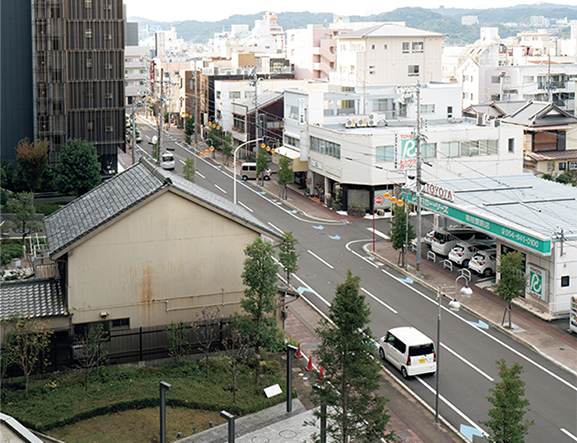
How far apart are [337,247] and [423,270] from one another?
7.07 meters

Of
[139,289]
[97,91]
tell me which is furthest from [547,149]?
[139,289]

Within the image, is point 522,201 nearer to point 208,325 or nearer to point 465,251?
point 465,251

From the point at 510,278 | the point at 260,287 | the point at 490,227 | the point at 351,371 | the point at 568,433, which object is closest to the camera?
the point at 351,371

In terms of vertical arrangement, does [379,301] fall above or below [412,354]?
below

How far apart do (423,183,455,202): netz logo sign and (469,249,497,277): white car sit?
3.54 m

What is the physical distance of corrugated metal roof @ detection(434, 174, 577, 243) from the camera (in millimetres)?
34188

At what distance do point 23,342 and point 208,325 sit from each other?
623cm

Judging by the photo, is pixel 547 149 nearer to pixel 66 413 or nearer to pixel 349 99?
pixel 349 99

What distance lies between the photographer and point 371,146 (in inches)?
2025

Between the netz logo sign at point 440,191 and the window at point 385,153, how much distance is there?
996 cm

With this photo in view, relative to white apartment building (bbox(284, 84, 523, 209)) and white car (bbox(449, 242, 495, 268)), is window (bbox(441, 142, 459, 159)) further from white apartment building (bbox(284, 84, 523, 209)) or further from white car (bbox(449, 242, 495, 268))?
white car (bbox(449, 242, 495, 268))

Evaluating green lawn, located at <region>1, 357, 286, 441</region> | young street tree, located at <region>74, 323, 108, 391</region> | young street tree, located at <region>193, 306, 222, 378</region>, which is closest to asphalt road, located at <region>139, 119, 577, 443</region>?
green lawn, located at <region>1, 357, 286, 441</region>

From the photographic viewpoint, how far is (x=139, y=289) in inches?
992

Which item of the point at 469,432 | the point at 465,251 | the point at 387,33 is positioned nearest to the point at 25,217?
the point at 465,251
